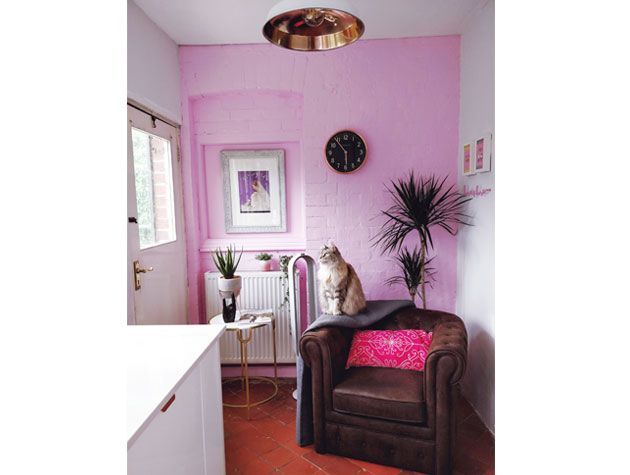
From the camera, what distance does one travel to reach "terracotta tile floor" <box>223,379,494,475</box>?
7.96 ft

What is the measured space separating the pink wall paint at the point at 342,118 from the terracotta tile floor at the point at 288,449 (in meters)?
1.02

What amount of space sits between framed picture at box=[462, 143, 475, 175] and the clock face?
79 cm

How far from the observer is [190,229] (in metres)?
3.61

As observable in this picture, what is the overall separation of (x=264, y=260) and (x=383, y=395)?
167 cm

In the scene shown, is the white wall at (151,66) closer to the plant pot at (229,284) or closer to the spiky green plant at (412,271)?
the plant pot at (229,284)

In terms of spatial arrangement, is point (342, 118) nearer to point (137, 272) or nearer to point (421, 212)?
point (421, 212)

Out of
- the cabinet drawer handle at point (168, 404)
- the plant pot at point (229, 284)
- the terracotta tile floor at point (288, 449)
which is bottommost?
the terracotta tile floor at point (288, 449)

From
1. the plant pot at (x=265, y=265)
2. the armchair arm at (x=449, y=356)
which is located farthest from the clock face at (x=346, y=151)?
the armchair arm at (x=449, y=356)

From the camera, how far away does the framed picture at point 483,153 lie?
106 inches

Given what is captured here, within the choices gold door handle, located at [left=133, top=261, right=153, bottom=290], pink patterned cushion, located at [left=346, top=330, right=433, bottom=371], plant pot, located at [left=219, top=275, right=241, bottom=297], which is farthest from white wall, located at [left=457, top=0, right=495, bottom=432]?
gold door handle, located at [left=133, top=261, right=153, bottom=290]

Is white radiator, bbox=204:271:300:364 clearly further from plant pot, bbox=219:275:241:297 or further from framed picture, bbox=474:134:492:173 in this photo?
framed picture, bbox=474:134:492:173

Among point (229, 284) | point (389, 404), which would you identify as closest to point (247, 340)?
point (229, 284)
